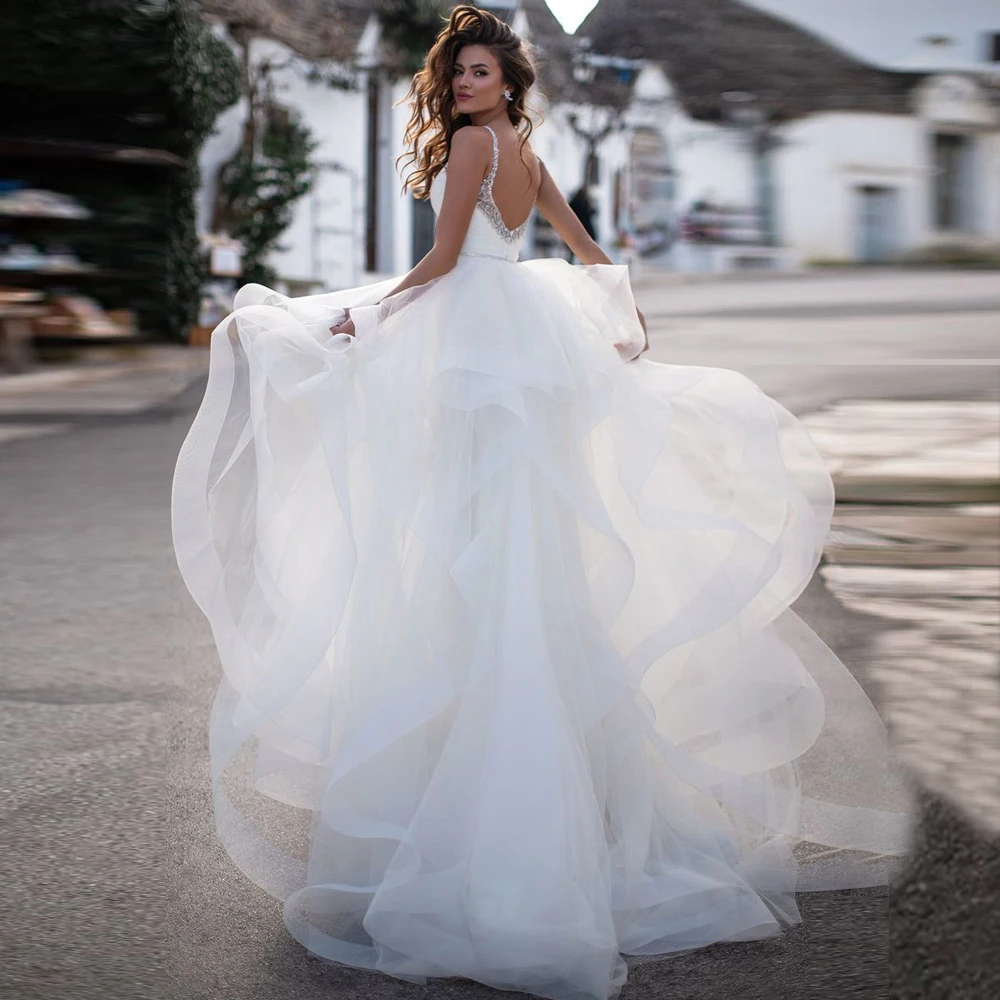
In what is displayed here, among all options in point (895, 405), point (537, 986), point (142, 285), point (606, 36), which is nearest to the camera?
point (537, 986)

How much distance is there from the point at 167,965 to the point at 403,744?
0.63 m

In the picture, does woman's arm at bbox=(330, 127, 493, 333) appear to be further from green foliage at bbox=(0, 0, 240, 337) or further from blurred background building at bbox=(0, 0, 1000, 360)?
green foliage at bbox=(0, 0, 240, 337)

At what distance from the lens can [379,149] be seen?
25.3 metres

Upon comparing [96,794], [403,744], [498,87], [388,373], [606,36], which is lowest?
[96,794]

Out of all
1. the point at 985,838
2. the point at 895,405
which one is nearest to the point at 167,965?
the point at 985,838

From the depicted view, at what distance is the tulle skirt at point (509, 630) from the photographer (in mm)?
2617

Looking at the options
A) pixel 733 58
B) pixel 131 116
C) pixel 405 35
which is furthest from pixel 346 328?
pixel 405 35

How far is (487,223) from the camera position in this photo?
3.03 metres

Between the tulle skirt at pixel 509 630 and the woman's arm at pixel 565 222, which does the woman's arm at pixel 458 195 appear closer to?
the tulle skirt at pixel 509 630

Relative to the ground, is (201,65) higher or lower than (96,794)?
higher

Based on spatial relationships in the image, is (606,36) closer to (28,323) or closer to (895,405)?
(895,405)

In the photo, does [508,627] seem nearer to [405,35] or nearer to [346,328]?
[346,328]

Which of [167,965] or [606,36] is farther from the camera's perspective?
[606,36]

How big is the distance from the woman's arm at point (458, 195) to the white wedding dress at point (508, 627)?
0.05m
